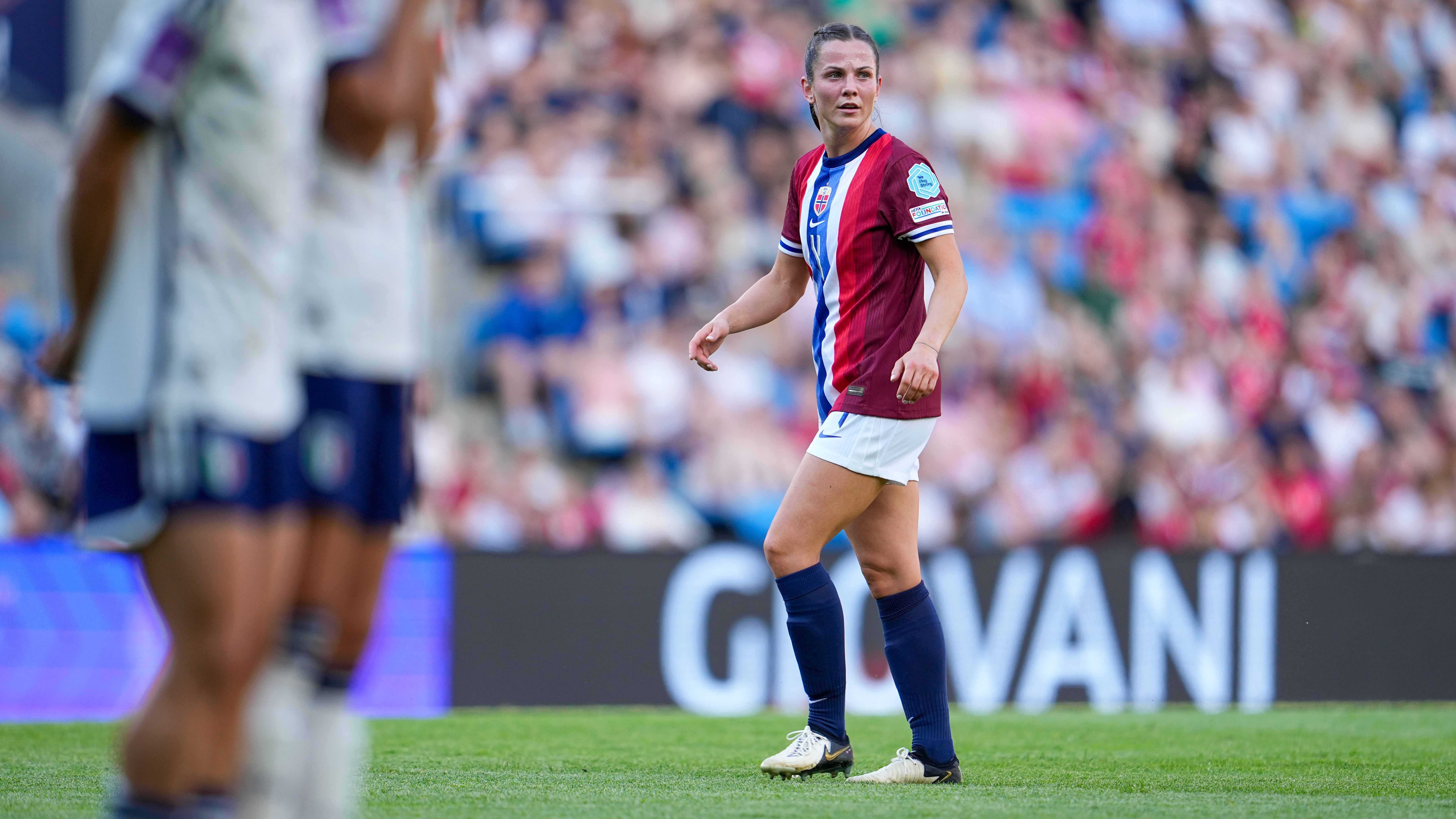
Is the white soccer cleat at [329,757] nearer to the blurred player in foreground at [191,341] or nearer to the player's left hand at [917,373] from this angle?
the blurred player in foreground at [191,341]

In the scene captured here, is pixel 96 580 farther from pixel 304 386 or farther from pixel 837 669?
pixel 304 386

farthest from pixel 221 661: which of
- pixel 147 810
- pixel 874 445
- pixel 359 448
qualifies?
pixel 874 445

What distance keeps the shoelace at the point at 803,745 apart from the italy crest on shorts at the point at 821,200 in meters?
1.50

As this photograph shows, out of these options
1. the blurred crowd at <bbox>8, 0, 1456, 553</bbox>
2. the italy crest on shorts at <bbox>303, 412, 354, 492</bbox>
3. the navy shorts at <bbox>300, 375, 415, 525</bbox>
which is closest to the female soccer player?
the navy shorts at <bbox>300, 375, 415, 525</bbox>

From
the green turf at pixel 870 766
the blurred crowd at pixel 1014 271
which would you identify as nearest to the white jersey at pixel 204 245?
the green turf at pixel 870 766

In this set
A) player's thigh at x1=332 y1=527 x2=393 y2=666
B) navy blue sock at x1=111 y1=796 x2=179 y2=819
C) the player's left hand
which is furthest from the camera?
the player's left hand

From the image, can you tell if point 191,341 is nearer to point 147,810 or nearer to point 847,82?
point 147,810

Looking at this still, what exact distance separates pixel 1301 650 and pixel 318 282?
6971mm

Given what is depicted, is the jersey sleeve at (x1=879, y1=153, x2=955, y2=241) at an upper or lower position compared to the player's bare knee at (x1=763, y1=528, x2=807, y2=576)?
upper

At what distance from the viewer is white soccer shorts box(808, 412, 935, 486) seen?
14.9ft

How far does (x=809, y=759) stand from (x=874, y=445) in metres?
0.92

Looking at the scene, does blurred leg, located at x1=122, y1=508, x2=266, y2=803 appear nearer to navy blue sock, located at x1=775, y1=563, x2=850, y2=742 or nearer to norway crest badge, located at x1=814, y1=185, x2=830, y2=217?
navy blue sock, located at x1=775, y1=563, x2=850, y2=742

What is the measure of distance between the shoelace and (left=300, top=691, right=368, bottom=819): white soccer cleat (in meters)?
2.01

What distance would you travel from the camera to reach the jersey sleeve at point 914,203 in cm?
455
